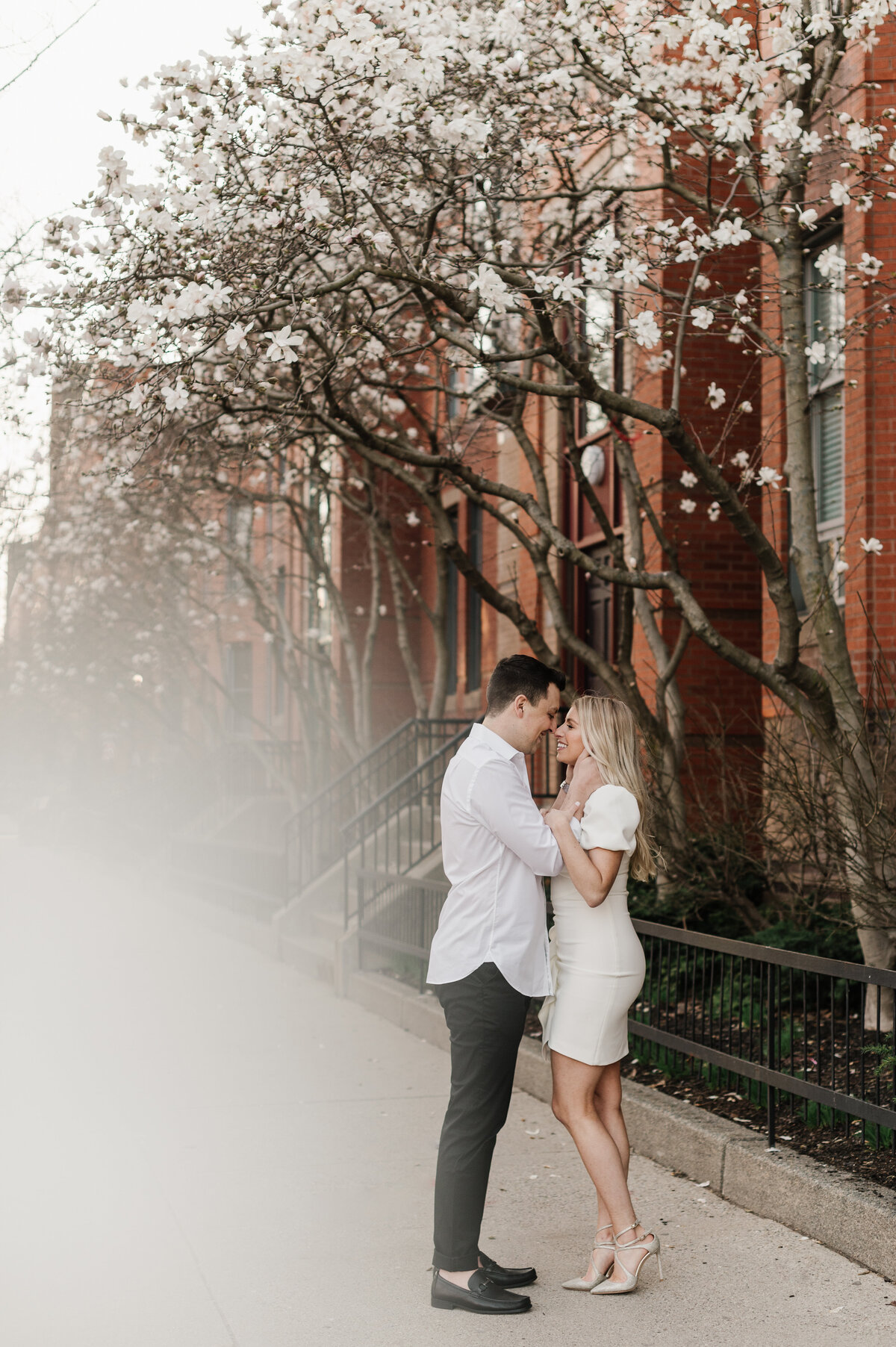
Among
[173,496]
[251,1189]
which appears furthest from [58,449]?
[251,1189]

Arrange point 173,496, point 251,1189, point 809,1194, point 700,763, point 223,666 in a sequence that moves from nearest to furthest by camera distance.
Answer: point 809,1194
point 251,1189
point 700,763
point 173,496
point 223,666

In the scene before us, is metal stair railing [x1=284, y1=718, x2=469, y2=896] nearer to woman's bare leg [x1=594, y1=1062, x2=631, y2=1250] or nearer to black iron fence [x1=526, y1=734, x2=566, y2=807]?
black iron fence [x1=526, y1=734, x2=566, y2=807]

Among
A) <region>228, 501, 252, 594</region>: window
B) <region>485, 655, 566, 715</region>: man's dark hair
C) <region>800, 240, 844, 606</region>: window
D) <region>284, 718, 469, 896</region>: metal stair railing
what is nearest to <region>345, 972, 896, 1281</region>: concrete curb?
<region>485, 655, 566, 715</region>: man's dark hair

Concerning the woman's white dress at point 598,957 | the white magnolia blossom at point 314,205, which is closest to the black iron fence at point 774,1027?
the woman's white dress at point 598,957

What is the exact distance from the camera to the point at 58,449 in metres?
13.1

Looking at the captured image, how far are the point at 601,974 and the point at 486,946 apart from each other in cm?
38

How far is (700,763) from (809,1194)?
23.6 feet

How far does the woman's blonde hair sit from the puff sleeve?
2.7 inches

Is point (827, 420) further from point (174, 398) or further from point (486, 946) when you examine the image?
point (486, 946)

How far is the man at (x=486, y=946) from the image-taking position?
171 inches

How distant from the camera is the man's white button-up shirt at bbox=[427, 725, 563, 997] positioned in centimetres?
434

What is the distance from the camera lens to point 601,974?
4453mm

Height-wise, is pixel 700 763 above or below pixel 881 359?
below

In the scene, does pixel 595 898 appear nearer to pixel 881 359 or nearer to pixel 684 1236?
pixel 684 1236
